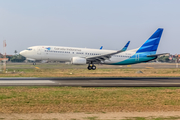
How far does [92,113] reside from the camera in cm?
1211

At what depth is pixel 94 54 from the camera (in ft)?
147

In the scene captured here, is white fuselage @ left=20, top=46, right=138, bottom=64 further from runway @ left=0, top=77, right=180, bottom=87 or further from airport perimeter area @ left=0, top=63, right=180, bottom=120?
airport perimeter area @ left=0, top=63, right=180, bottom=120

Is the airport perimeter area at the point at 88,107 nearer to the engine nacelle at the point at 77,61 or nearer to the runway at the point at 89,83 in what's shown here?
the runway at the point at 89,83

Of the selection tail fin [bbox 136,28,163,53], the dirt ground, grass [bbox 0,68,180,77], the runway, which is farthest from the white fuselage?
the dirt ground

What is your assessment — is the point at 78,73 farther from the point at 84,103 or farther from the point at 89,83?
the point at 84,103

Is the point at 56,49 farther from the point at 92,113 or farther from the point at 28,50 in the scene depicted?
the point at 92,113

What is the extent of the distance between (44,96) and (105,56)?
92.7 feet

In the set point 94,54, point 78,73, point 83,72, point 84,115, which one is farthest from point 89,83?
point 83,72

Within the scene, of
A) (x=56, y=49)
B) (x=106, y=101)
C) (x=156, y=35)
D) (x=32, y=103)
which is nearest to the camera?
(x=32, y=103)

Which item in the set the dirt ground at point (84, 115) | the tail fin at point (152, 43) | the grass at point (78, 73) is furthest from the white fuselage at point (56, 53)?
the dirt ground at point (84, 115)

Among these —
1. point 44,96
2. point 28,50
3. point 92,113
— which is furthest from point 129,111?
point 28,50

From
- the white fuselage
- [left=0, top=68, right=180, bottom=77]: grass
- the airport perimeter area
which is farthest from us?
the white fuselage

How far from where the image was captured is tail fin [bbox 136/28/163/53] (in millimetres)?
48188

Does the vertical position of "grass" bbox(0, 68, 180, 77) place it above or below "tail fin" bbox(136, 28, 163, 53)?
below
